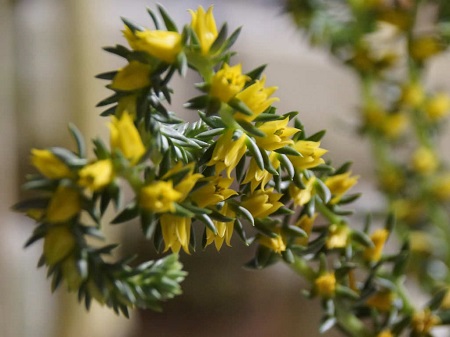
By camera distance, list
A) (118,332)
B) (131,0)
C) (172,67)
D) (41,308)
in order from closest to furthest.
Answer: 1. (172,67)
2. (41,308)
3. (118,332)
4. (131,0)

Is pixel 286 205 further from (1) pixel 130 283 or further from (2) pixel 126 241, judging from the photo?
(2) pixel 126 241

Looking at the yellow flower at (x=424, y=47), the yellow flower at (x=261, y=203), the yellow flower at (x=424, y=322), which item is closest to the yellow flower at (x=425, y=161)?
the yellow flower at (x=424, y=47)

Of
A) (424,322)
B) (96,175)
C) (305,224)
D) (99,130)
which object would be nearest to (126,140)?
(96,175)

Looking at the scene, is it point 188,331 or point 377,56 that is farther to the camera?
point 188,331

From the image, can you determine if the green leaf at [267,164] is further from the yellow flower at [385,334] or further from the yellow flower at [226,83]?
the yellow flower at [385,334]

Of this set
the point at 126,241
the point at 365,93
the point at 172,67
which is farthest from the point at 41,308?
the point at 172,67

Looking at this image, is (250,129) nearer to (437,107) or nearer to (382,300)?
(382,300)
